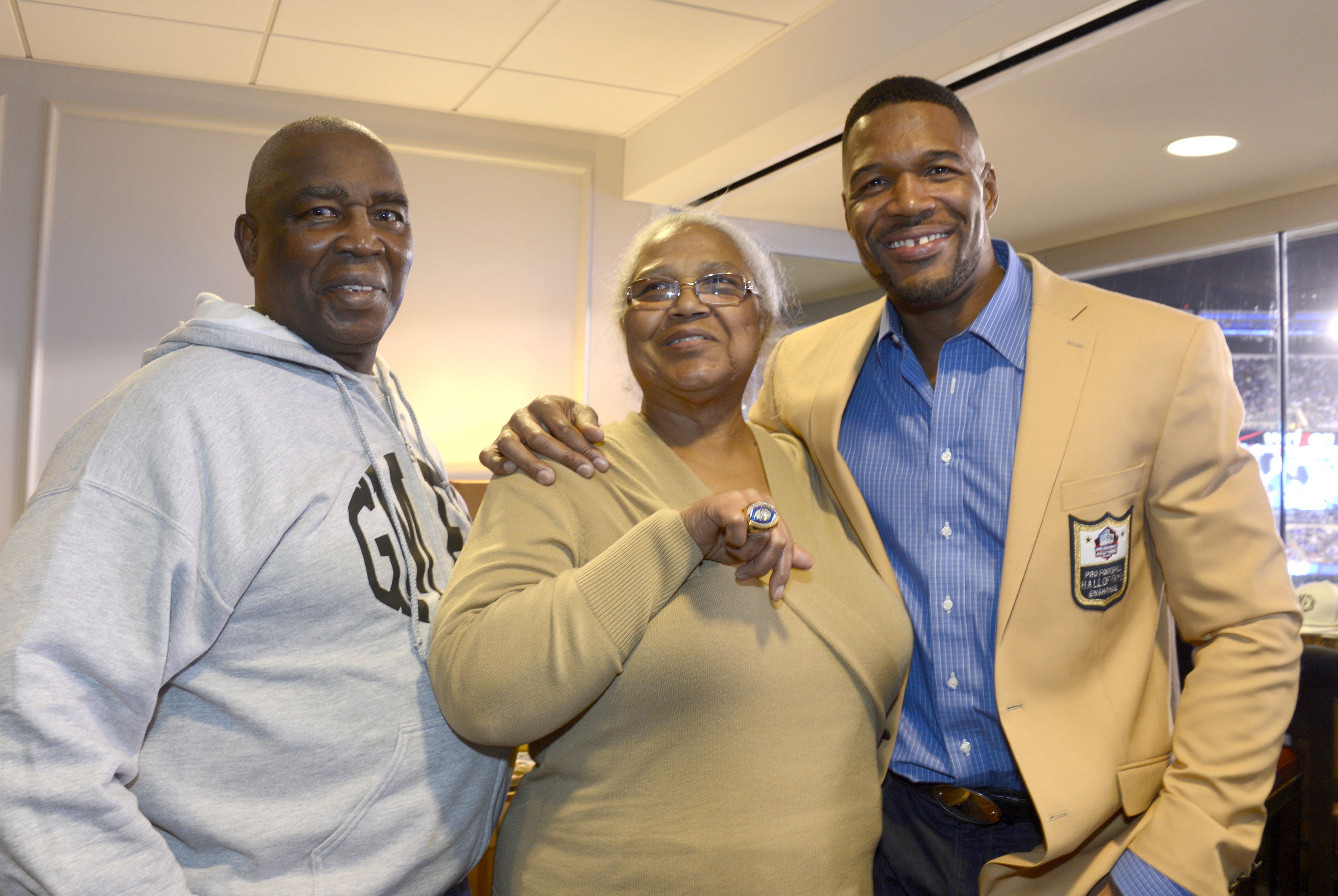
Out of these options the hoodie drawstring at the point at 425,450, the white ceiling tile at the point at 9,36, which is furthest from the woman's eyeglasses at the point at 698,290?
the white ceiling tile at the point at 9,36

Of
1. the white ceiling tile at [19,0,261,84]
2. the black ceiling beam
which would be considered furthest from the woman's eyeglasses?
the white ceiling tile at [19,0,261,84]

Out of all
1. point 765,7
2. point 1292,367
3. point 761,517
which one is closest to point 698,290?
point 761,517

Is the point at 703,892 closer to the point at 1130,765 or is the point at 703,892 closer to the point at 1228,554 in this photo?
the point at 1130,765

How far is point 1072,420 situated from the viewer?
4.62 ft

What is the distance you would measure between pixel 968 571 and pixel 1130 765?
1.17 ft

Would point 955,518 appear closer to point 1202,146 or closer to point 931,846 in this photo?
point 931,846

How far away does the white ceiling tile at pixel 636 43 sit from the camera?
3.26 meters

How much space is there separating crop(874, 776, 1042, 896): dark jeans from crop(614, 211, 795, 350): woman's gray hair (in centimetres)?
79

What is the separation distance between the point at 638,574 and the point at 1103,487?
2.36 feet

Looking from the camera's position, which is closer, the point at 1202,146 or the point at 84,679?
the point at 84,679

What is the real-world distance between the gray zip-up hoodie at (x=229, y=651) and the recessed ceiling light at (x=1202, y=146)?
344 centimetres

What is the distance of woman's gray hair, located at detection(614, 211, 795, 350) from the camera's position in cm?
154

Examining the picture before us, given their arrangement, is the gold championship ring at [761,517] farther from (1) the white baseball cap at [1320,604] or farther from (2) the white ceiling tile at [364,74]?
(1) the white baseball cap at [1320,604]

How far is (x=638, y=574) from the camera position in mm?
1152
